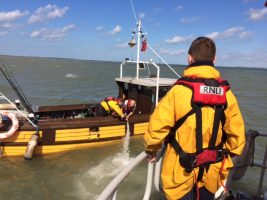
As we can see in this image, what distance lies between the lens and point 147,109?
11.4 metres

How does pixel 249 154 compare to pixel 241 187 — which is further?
pixel 241 187

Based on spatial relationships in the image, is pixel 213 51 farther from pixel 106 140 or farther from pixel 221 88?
pixel 106 140

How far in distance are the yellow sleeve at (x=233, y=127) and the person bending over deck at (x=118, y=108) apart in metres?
7.69

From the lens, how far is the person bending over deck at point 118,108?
1023 cm

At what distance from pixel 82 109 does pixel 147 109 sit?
2.29 metres

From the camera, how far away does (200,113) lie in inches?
92.4

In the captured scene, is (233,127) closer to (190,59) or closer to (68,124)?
(190,59)

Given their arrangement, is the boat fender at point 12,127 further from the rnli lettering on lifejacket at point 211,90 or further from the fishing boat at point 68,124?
the rnli lettering on lifejacket at point 211,90

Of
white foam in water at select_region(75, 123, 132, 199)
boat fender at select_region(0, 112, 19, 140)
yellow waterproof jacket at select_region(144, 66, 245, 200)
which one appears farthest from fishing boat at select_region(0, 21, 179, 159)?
yellow waterproof jacket at select_region(144, 66, 245, 200)

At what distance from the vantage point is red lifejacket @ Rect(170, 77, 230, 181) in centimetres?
234

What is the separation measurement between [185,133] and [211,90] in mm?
363

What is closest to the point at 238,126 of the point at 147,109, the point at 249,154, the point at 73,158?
the point at 249,154

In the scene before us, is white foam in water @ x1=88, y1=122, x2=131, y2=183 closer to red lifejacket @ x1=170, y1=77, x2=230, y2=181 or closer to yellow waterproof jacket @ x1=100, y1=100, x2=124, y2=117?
yellow waterproof jacket @ x1=100, y1=100, x2=124, y2=117

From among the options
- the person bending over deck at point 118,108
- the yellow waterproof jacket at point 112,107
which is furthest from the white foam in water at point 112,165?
the yellow waterproof jacket at point 112,107
